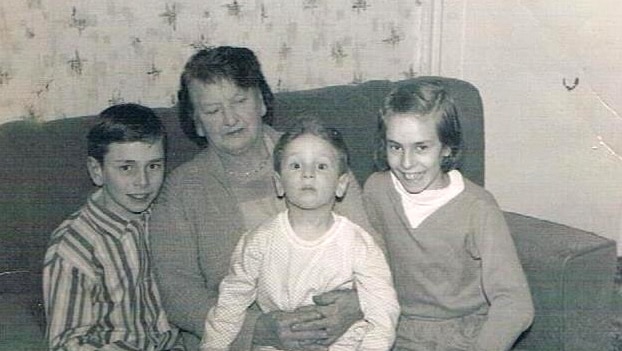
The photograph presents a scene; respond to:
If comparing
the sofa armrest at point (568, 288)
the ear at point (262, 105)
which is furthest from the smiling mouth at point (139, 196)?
the sofa armrest at point (568, 288)

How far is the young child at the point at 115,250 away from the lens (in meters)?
1.65

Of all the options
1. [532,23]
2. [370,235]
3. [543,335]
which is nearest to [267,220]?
[370,235]

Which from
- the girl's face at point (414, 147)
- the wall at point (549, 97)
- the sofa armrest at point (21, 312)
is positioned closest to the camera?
the sofa armrest at point (21, 312)

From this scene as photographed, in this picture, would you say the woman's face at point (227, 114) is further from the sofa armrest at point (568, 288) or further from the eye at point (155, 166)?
the sofa armrest at point (568, 288)

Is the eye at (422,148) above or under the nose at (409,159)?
above

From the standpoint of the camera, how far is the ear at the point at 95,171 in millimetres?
1748

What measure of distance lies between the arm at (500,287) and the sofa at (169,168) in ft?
0.53

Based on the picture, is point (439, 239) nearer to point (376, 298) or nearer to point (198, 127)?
point (376, 298)

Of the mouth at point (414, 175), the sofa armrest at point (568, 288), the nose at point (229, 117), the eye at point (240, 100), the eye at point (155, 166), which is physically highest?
the eye at point (240, 100)

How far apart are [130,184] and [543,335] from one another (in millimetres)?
813

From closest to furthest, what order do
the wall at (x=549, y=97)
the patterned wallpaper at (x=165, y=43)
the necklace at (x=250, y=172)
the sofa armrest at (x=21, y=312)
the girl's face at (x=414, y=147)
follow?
the sofa armrest at (x=21, y=312) → the girl's face at (x=414, y=147) → the necklace at (x=250, y=172) → the patterned wallpaper at (x=165, y=43) → the wall at (x=549, y=97)

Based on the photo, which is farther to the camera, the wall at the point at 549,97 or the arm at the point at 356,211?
the wall at the point at 549,97

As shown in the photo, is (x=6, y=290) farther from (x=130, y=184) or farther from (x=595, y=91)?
(x=595, y=91)

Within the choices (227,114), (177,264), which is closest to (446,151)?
(227,114)
